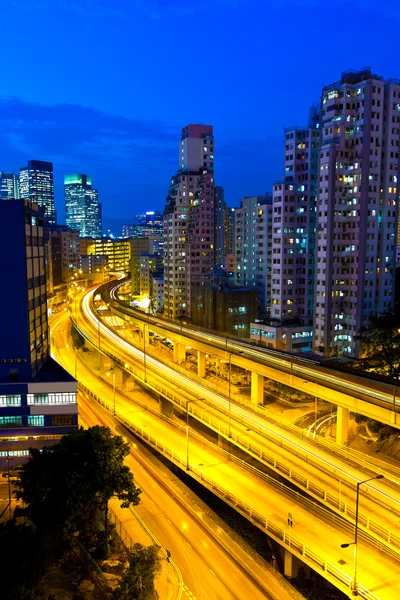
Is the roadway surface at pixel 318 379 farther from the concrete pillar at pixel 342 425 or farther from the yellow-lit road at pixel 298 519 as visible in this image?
the yellow-lit road at pixel 298 519

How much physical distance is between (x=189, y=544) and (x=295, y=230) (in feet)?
195

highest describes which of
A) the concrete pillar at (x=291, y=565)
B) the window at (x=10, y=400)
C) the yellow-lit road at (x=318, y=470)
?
the window at (x=10, y=400)

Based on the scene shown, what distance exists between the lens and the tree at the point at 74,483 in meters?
27.4

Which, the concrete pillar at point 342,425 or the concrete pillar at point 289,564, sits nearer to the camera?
the concrete pillar at point 289,564

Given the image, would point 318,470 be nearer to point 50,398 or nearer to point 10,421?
point 50,398

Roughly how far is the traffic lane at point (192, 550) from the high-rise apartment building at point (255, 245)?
62.9 m

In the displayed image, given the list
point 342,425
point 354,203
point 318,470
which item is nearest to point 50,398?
point 318,470

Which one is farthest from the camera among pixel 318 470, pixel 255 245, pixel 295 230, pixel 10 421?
pixel 255 245

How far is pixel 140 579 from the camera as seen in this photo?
25062mm

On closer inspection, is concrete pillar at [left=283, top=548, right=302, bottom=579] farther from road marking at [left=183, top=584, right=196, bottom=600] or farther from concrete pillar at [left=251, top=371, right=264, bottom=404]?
concrete pillar at [left=251, top=371, right=264, bottom=404]

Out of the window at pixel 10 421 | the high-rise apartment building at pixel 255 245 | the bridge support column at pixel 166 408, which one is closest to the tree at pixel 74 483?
the window at pixel 10 421

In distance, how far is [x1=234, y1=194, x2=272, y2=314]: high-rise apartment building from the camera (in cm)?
9925

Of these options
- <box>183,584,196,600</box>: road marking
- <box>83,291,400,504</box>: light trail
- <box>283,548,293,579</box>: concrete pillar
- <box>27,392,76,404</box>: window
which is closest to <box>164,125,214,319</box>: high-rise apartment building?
<box>83,291,400,504</box>: light trail

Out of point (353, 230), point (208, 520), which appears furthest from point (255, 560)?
point (353, 230)
